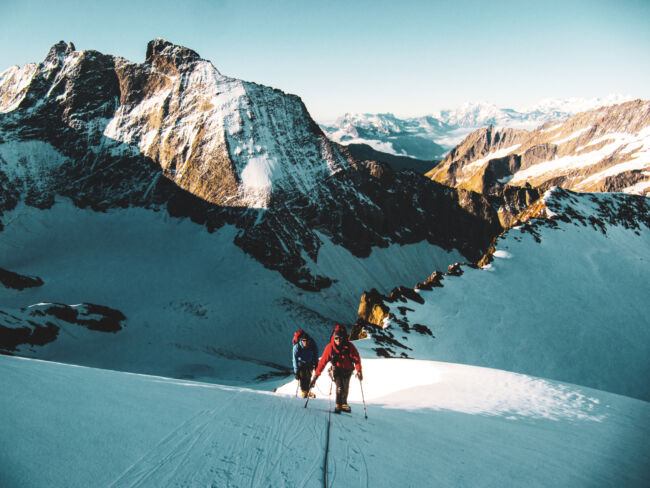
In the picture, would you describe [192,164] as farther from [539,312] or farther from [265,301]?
[539,312]

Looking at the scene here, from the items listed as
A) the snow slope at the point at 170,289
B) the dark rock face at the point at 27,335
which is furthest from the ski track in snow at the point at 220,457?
the dark rock face at the point at 27,335

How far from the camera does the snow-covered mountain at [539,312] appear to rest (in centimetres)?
3488

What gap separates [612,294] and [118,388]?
61011mm

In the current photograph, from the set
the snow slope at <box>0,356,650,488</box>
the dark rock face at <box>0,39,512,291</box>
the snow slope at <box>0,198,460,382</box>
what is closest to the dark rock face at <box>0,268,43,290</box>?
the snow slope at <box>0,198,460,382</box>

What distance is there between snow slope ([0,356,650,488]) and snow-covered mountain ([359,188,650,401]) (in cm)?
1831

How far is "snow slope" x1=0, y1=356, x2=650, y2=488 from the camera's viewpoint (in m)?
6.41

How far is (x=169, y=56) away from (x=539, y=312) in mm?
136079

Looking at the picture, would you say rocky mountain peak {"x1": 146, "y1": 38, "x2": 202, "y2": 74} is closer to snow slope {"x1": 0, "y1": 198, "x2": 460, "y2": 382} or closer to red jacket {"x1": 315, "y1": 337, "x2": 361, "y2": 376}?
snow slope {"x1": 0, "y1": 198, "x2": 460, "y2": 382}

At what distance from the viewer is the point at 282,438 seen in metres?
8.43

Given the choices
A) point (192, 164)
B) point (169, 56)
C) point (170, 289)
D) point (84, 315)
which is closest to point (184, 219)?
point (192, 164)

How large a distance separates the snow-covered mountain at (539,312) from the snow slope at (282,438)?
60.1 ft

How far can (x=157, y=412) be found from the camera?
881 centimetres

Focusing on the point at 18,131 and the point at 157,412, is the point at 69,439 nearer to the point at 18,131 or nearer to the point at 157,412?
the point at 157,412

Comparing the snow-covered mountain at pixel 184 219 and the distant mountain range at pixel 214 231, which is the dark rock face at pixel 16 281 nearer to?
the snow-covered mountain at pixel 184 219
